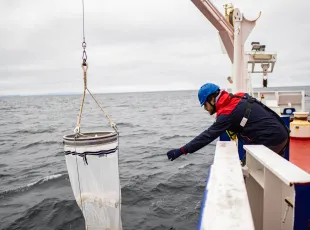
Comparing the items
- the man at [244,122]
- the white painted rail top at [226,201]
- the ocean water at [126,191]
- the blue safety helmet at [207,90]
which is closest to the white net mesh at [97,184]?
the man at [244,122]

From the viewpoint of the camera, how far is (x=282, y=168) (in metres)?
1.92

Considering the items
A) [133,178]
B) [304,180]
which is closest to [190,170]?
[133,178]

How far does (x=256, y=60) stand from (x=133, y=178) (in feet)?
20.9

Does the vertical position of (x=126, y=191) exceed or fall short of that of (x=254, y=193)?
it falls short

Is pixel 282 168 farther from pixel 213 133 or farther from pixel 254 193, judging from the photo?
pixel 213 133

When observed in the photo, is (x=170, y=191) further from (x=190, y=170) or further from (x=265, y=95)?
(x=265, y=95)

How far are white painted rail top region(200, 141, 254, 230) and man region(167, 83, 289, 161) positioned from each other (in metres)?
0.75

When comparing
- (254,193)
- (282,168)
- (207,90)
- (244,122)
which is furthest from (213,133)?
(282,168)

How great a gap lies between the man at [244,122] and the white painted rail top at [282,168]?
0.51 m

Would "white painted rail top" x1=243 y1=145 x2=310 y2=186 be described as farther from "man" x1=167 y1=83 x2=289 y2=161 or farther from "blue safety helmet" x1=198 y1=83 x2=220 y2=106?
"blue safety helmet" x1=198 y1=83 x2=220 y2=106

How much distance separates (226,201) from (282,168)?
591mm

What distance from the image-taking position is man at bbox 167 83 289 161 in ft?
10.2

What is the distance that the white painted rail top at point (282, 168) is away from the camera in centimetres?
164

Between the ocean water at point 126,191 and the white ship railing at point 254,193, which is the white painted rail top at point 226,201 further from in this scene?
the ocean water at point 126,191
